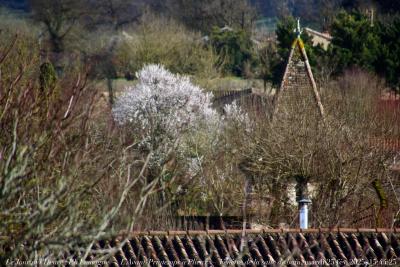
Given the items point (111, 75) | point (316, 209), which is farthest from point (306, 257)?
point (111, 75)

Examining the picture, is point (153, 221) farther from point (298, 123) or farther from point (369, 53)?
point (369, 53)

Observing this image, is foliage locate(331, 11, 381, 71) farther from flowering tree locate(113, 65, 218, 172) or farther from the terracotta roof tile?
the terracotta roof tile

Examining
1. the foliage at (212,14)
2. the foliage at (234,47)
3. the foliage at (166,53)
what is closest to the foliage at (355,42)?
the foliage at (166,53)

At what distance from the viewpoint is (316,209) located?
2150 cm

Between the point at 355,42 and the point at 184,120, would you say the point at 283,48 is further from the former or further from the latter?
the point at 184,120

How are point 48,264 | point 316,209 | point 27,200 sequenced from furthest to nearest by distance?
point 316,209 → point 27,200 → point 48,264

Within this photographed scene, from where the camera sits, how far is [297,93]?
2553cm

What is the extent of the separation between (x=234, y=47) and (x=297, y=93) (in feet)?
106

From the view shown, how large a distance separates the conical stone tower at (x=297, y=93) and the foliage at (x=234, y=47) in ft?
86.3

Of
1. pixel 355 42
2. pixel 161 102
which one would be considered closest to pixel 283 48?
pixel 355 42

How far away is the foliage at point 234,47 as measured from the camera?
181 feet

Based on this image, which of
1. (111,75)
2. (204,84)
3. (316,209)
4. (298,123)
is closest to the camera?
(316,209)

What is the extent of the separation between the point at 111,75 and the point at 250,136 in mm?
27631

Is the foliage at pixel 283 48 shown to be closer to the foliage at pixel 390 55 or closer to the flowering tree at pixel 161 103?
the foliage at pixel 390 55
